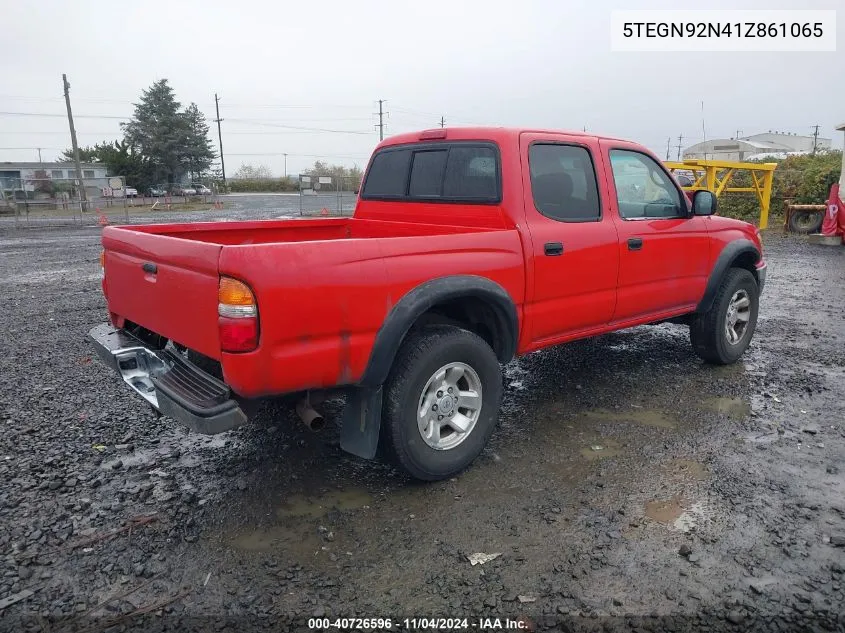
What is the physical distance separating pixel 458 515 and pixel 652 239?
2.62m

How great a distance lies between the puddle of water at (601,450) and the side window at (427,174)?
195cm

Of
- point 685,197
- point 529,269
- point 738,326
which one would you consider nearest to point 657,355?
point 738,326

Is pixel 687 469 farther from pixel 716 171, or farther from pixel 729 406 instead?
pixel 716 171

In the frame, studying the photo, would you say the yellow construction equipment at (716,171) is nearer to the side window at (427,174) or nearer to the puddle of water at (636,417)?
the puddle of water at (636,417)

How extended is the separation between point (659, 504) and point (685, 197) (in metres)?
2.71

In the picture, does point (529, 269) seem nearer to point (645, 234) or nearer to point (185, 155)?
point (645, 234)

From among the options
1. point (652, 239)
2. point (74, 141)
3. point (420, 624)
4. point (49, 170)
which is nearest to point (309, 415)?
point (420, 624)

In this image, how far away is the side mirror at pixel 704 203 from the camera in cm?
499

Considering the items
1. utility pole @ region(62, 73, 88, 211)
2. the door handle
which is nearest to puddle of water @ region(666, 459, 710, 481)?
the door handle

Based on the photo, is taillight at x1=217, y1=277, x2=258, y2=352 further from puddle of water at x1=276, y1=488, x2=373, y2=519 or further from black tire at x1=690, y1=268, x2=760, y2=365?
black tire at x1=690, y1=268, x2=760, y2=365

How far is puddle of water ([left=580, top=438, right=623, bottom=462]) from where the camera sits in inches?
156

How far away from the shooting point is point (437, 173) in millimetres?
4477

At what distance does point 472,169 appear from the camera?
420cm

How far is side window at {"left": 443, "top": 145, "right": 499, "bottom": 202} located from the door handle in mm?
427
